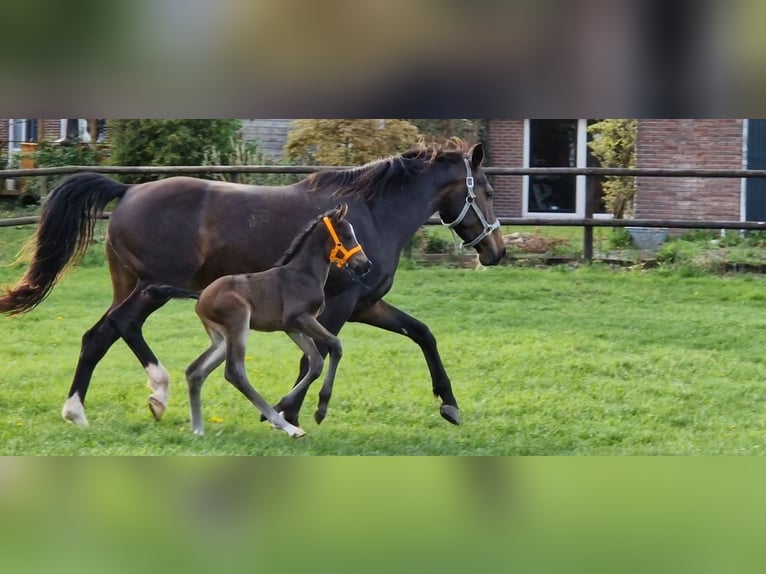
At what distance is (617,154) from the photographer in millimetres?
15406

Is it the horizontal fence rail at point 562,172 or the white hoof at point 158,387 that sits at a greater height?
the horizontal fence rail at point 562,172

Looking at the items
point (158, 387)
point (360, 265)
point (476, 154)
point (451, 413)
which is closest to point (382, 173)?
point (476, 154)

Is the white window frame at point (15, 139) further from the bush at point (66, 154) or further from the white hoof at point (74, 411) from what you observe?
the white hoof at point (74, 411)

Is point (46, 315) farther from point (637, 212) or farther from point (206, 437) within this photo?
point (637, 212)

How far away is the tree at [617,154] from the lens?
1505cm

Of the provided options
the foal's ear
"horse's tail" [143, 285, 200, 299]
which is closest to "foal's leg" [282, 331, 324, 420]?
"horse's tail" [143, 285, 200, 299]

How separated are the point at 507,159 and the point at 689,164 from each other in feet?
10.0

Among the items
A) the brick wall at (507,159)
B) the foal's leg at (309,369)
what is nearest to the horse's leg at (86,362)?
the foal's leg at (309,369)

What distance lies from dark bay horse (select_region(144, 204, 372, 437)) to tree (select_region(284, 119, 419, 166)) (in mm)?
7415

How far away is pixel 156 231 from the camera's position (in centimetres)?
644

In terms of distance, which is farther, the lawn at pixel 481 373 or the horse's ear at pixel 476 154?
the horse's ear at pixel 476 154

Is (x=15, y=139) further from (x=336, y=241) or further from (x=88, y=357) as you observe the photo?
(x=336, y=241)

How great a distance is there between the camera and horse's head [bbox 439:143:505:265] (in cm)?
673

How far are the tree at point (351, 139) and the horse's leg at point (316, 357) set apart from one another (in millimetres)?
7629
